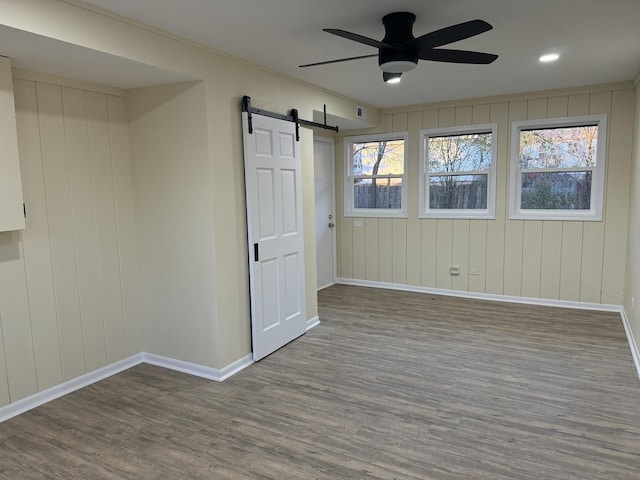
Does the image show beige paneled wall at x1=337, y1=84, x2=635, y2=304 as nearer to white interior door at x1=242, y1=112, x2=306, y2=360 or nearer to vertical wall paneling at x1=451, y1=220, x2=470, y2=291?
vertical wall paneling at x1=451, y1=220, x2=470, y2=291

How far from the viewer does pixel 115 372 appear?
3535mm

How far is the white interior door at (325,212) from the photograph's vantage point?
6191mm

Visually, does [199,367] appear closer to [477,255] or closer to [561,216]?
[477,255]

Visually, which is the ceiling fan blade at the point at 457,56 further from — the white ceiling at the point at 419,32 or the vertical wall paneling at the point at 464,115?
the vertical wall paneling at the point at 464,115

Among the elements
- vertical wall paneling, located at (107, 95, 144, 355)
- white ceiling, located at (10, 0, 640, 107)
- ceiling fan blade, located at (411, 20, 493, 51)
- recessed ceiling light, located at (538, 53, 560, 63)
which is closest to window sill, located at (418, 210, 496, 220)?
white ceiling, located at (10, 0, 640, 107)

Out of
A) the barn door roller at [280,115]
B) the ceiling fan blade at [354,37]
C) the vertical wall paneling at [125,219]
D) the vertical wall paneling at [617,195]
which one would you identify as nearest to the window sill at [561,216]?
the vertical wall paneling at [617,195]

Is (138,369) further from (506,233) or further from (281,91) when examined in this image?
(506,233)

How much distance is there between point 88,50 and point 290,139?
185 cm

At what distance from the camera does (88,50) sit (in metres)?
2.44

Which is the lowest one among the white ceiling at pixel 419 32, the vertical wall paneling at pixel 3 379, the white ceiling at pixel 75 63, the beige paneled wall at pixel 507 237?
the vertical wall paneling at pixel 3 379

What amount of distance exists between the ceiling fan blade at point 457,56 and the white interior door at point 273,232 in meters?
1.50

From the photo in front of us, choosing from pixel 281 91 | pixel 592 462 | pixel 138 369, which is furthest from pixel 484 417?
pixel 281 91

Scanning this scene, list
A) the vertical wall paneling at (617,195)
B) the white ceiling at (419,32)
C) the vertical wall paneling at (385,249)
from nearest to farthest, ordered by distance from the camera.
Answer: the white ceiling at (419,32), the vertical wall paneling at (617,195), the vertical wall paneling at (385,249)

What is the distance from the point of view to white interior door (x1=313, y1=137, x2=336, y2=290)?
20.3 ft
